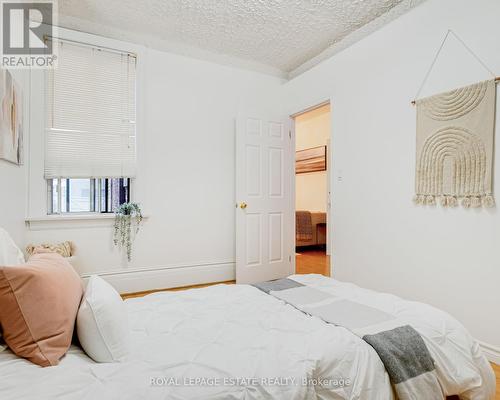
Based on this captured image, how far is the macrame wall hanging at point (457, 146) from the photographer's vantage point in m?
2.07

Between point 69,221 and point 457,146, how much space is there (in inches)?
140

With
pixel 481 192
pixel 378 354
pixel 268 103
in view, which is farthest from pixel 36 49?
pixel 481 192

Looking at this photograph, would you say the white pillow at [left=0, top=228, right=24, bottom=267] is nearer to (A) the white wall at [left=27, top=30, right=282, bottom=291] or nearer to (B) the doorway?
(A) the white wall at [left=27, top=30, right=282, bottom=291]

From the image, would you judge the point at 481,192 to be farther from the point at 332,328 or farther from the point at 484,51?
the point at 332,328

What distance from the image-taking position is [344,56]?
10.6 feet

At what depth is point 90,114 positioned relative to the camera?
3223mm

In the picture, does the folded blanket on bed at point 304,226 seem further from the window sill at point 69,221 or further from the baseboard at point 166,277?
the window sill at point 69,221

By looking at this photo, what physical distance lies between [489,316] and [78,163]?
3.77 m

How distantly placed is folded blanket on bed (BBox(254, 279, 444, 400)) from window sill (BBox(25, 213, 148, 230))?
8.31ft

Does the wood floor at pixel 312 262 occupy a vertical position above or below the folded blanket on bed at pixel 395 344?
below

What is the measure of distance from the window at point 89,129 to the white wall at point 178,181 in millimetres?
139

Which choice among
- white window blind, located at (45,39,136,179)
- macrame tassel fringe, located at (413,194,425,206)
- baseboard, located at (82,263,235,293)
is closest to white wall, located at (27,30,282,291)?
baseboard, located at (82,263,235,293)

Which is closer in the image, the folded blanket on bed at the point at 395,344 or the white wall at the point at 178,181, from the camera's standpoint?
the folded blanket on bed at the point at 395,344

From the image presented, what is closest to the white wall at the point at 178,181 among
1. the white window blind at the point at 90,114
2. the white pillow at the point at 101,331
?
the white window blind at the point at 90,114
